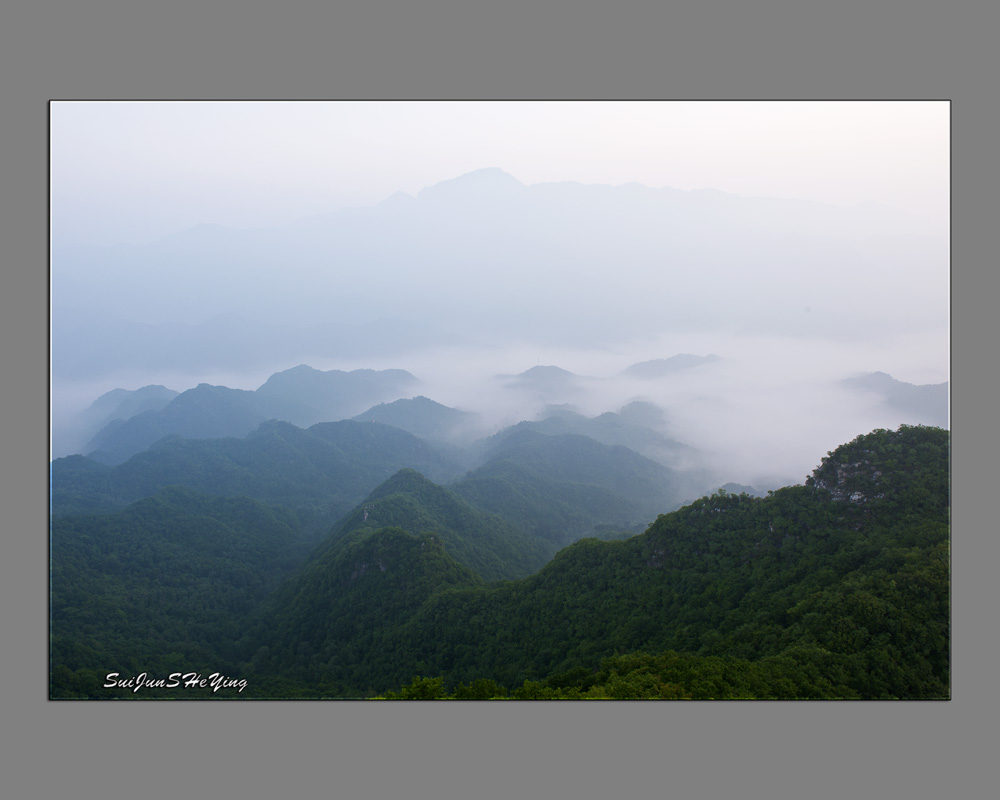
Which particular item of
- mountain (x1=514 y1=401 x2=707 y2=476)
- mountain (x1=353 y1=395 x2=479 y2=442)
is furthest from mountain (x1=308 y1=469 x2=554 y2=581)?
mountain (x1=353 y1=395 x2=479 y2=442)

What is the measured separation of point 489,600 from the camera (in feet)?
48.6

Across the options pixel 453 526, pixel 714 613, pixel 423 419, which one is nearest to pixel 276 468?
pixel 423 419

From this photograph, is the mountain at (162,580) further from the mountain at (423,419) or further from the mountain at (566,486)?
the mountain at (423,419)

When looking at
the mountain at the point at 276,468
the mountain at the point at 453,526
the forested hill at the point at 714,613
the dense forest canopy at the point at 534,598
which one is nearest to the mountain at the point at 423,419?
the mountain at the point at 276,468

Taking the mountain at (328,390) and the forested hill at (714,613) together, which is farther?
the mountain at (328,390)

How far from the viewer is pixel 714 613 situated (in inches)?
453

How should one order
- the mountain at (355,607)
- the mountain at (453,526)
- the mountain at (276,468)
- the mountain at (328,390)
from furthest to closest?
1. the mountain at (328,390)
2. the mountain at (276,468)
3. the mountain at (453,526)
4. the mountain at (355,607)

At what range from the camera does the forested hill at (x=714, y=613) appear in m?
9.20

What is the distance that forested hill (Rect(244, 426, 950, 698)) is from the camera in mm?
9195

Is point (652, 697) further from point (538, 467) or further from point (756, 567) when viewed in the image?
point (538, 467)

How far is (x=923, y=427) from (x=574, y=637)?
9.99 m

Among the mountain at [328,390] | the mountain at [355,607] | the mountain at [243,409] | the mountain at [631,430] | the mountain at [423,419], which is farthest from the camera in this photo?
the mountain at [423,419]

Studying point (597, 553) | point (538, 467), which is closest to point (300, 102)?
point (597, 553)

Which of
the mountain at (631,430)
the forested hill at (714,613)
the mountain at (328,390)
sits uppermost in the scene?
the mountain at (328,390)
